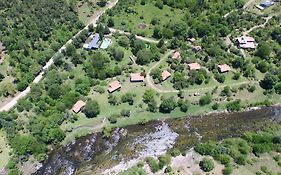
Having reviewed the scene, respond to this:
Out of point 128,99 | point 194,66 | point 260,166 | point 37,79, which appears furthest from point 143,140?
point 37,79

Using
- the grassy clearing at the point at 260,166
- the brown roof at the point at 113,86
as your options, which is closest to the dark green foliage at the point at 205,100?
the grassy clearing at the point at 260,166

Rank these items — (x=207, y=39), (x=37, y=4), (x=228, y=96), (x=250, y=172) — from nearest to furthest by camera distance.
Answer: (x=250, y=172), (x=228, y=96), (x=207, y=39), (x=37, y=4)

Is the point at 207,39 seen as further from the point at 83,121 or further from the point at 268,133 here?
the point at 83,121

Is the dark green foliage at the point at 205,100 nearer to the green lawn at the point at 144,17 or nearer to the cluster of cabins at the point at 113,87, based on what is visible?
the cluster of cabins at the point at 113,87

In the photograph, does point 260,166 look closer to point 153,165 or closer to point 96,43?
point 153,165

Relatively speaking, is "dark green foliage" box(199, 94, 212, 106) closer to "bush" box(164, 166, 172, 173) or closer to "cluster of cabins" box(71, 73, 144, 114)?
"cluster of cabins" box(71, 73, 144, 114)

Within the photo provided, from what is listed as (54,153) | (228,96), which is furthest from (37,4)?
(228,96)
